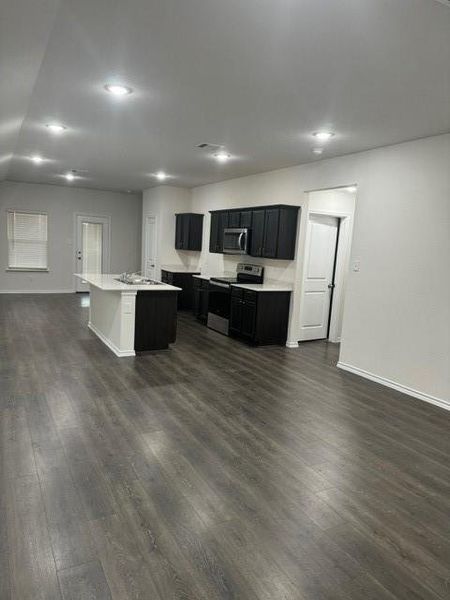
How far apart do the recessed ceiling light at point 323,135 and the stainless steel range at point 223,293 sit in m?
2.69

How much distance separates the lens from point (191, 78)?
9.79 ft

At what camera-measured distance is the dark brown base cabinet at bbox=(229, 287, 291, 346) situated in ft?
19.6

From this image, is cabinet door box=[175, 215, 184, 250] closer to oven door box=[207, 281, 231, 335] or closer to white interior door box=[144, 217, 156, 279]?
white interior door box=[144, 217, 156, 279]

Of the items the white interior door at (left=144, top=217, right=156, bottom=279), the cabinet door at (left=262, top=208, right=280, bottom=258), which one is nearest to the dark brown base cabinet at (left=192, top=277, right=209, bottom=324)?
the cabinet door at (left=262, top=208, right=280, bottom=258)

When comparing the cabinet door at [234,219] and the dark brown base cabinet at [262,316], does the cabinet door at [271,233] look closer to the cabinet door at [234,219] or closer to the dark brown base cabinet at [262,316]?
the dark brown base cabinet at [262,316]

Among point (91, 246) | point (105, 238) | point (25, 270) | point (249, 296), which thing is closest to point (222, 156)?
point (249, 296)

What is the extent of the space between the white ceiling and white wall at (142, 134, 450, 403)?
0.28 metres

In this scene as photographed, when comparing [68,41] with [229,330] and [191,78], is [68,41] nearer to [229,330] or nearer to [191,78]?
[191,78]

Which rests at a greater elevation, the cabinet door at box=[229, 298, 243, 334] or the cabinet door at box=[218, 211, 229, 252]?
the cabinet door at box=[218, 211, 229, 252]

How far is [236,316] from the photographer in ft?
21.3

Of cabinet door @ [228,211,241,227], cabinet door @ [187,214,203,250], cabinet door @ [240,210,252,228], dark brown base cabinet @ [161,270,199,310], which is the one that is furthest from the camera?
cabinet door @ [187,214,203,250]

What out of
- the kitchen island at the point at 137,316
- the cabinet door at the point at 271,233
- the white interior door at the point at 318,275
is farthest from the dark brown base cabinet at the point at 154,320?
the white interior door at the point at 318,275

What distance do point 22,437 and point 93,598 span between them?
164 centimetres

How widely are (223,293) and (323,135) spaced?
3241 mm
